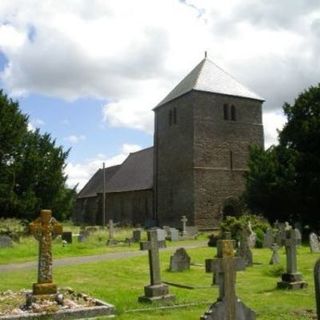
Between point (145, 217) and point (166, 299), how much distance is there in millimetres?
33701

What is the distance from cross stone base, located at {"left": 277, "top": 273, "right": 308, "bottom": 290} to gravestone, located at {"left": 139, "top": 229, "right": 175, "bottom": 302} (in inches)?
113

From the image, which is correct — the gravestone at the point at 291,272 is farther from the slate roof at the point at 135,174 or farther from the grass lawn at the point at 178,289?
the slate roof at the point at 135,174

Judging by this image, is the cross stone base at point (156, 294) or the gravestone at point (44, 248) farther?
the cross stone base at point (156, 294)

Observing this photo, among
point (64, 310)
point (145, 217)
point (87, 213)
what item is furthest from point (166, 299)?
point (87, 213)

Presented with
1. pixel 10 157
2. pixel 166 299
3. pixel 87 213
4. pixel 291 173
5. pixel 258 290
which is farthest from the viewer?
pixel 87 213

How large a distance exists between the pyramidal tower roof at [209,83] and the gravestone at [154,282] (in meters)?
27.8

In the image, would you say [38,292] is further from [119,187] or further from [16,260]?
[119,187]

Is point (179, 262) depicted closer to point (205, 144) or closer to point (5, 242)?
point (5, 242)

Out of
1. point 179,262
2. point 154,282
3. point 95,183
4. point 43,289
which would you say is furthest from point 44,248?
point 95,183

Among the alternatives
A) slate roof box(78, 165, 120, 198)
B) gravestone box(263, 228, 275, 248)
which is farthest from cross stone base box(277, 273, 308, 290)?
Answer: slate roof box(78, 165, 120, 198)

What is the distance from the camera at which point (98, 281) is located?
12.9 metres

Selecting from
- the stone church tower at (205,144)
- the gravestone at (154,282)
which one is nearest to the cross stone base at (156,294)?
the gravestone at (154,282)

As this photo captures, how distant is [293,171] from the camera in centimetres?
2833

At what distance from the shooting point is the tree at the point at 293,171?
92.8 feet
